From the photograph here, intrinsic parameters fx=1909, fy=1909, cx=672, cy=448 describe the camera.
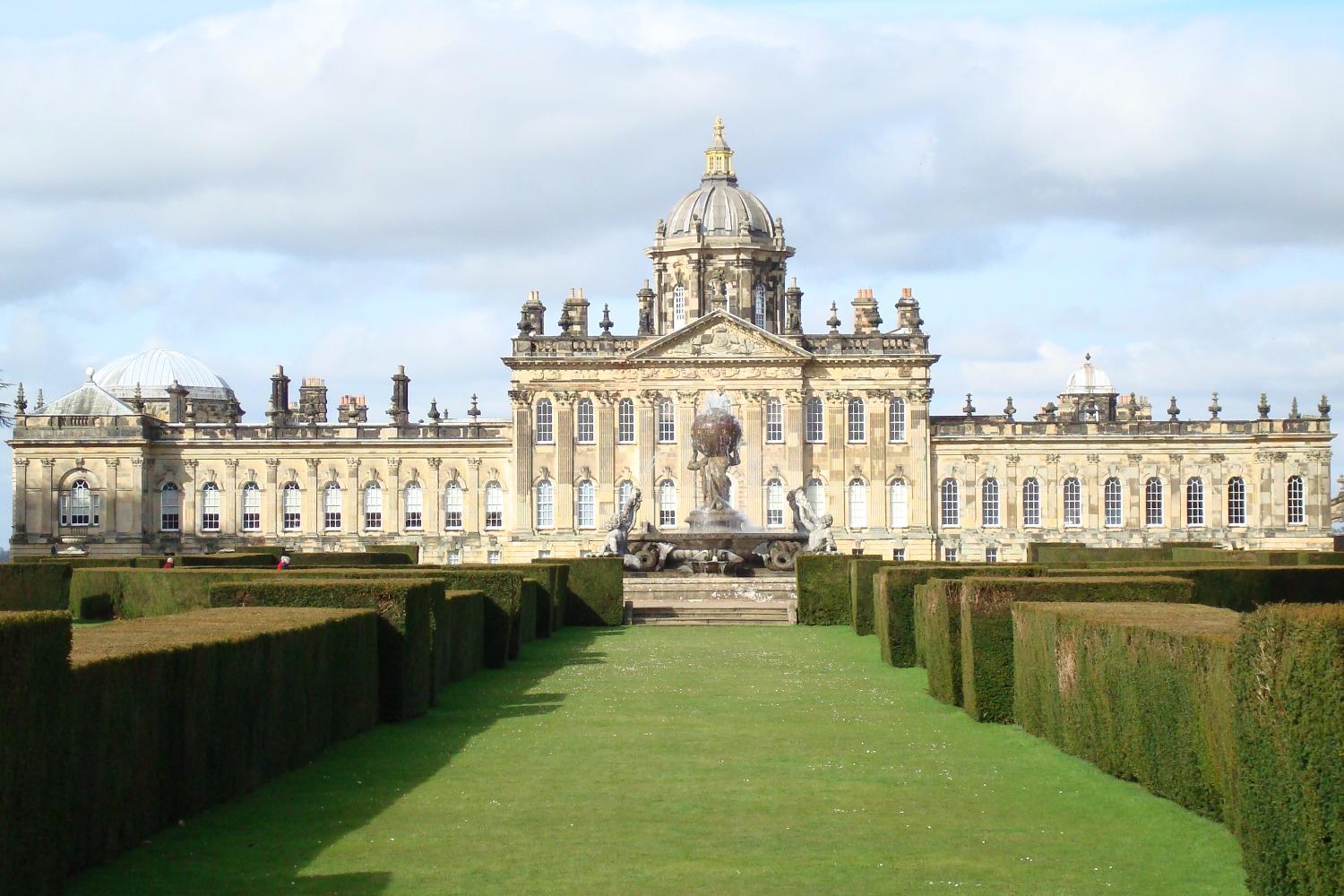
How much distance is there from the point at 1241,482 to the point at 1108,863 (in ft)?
199

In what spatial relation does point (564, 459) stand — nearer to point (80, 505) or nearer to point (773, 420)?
point (773, 420)

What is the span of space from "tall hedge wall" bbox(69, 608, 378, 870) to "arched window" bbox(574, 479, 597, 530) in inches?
1972

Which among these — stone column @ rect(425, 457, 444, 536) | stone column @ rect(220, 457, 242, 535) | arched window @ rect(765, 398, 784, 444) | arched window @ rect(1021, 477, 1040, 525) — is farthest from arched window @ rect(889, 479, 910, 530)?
stone column @ rect(220, 457, 242, 535)

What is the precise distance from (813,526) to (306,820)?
29556mm

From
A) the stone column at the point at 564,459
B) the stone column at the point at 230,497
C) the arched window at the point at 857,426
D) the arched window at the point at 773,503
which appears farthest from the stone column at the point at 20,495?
the arched window at the point at 857,426

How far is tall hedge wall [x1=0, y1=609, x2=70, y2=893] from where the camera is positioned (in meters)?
9.34

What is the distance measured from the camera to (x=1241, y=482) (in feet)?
225

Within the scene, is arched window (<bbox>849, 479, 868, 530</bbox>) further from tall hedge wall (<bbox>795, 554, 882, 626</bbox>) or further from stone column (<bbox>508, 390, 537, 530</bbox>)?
tall hedge wall (<bbox>795, 554, 882, 626</bbox>)

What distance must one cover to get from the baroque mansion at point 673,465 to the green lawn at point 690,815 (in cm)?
4808

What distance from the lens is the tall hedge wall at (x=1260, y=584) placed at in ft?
87.6

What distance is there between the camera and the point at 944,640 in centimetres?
1912

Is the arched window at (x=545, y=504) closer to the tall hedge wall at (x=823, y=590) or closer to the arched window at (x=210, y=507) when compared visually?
the arched window at (x=210, y=507)

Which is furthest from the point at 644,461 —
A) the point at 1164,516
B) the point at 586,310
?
the point at 1164,516

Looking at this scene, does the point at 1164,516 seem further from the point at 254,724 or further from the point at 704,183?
the point at 254,724
